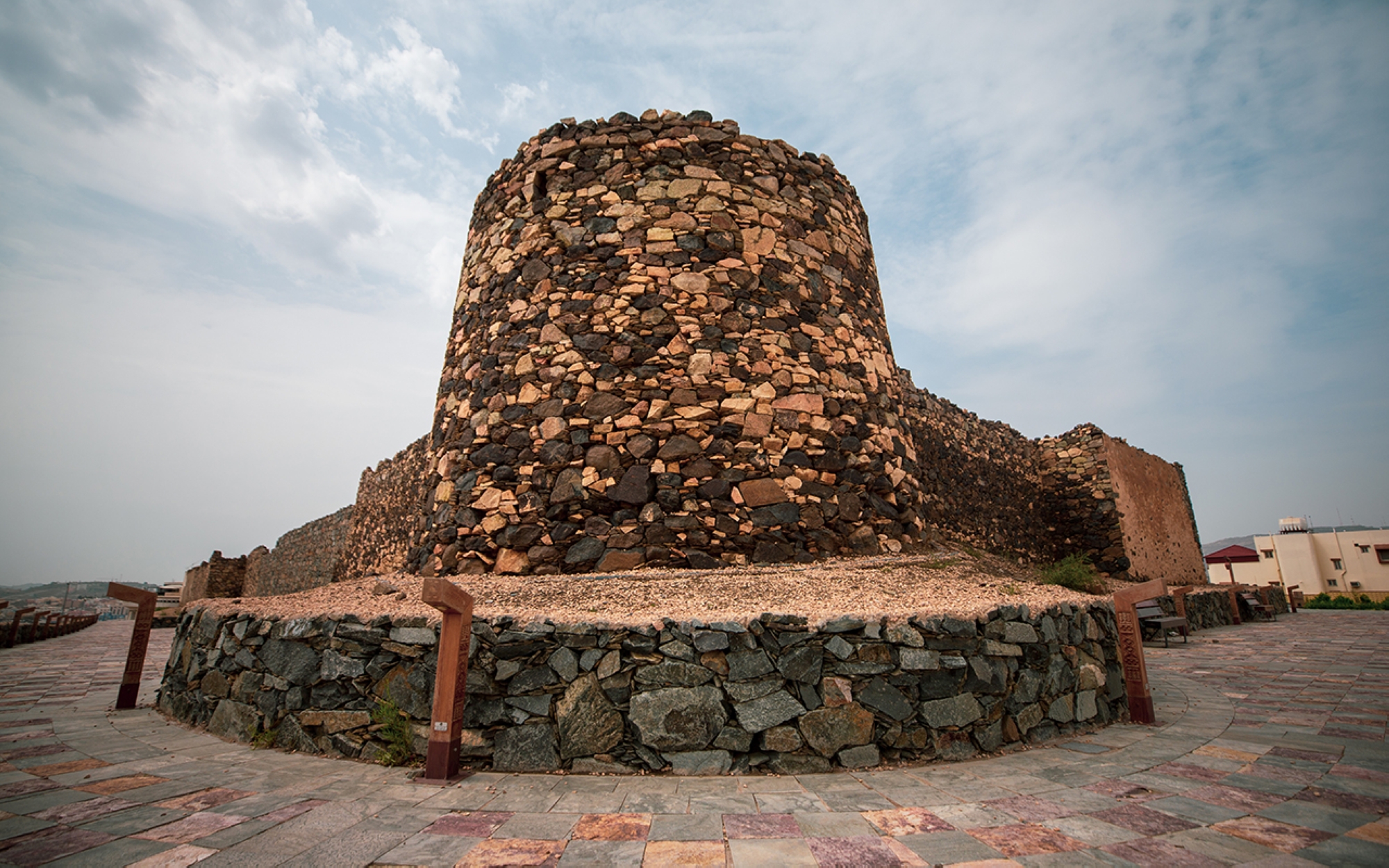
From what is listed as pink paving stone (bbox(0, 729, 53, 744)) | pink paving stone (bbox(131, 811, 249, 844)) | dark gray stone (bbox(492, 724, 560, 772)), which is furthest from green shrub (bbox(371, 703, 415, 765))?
pink paving stone (bbox(0, 729, 53, 744))

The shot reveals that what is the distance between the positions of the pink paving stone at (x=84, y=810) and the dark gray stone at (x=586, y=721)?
2006 millimetres

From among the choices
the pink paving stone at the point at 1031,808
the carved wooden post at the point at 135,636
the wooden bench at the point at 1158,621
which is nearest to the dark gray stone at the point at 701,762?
the pink paving stone at the point at 1031,808

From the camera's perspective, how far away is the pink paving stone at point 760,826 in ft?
8.23

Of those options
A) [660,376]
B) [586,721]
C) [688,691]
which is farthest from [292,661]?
[660,376]

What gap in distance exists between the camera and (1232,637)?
10109 mm

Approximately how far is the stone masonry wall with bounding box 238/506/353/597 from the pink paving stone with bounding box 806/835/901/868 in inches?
641

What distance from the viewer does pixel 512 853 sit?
2.35m

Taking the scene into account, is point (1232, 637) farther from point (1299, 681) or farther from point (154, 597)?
point (154, 597)

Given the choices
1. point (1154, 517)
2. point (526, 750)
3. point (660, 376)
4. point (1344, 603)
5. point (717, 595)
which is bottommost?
point (526, 750)

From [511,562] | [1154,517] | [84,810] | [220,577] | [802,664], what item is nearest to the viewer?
[84,810]

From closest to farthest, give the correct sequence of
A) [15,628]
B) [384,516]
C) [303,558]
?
[15,628], [384,516], [303,558]

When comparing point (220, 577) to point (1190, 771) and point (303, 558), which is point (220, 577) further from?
point (1190, 771)

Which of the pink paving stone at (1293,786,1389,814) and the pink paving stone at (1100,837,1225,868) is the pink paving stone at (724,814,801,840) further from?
the pink paving stone at (1293,786,1389,814)

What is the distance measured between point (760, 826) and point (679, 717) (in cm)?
91
